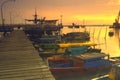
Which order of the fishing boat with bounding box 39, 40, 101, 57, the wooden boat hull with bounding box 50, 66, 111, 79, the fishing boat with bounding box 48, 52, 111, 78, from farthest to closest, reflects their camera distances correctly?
the fishing boat with bounding box 39, 40, 101, 57 < the fishing boat with bounding box 48, 52, 111, 78 < the wooden boat hull with bounding box 50, 66, 111, 79

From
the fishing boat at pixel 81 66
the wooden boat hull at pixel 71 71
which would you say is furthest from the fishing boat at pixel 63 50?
the wooden boat hull at pixel 71 71

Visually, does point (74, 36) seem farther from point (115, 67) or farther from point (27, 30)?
point (115, 67)

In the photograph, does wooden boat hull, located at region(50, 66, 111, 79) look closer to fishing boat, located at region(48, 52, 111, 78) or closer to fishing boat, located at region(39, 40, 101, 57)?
fishing boat, located at region(48, 52, 111, 78)

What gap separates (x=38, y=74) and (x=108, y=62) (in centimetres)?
→ 2103

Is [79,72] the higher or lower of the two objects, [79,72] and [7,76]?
the lower

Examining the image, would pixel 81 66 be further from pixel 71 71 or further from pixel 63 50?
pixel 63 50

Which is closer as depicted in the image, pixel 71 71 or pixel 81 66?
pixel 71 71

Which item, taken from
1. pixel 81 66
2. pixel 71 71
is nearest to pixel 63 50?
pixel 81 66

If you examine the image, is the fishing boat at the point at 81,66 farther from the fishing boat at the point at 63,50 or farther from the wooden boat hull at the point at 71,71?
the fishing boat at the point at 63,50

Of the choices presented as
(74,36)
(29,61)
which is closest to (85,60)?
(29,61)

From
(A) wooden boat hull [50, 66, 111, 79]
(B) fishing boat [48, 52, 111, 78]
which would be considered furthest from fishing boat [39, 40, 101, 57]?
(A) wooden boat hull [50, 66, 111, 79]

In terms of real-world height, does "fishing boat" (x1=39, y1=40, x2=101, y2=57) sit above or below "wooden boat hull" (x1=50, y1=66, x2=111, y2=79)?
above

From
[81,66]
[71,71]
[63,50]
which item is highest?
[63,50]

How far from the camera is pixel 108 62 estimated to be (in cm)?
3653
